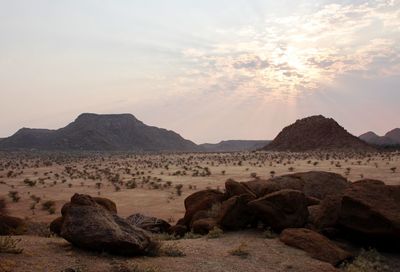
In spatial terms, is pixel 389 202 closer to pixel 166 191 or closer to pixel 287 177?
pixel 287 177

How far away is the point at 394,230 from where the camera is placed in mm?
13023

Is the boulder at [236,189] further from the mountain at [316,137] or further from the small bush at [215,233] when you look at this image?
the mountain at [316,137]

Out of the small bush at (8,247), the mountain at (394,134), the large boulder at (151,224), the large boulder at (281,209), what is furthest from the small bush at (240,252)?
the mountain at (394,134)

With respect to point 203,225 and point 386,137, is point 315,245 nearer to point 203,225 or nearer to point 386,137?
point 203,225

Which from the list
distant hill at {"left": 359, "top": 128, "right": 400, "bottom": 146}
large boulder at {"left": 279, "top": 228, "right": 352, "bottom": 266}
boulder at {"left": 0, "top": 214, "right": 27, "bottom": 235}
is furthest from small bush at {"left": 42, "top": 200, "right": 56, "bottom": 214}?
distant hill at {"left": 359, "top": 128, "right": 400, "bottom": 146}

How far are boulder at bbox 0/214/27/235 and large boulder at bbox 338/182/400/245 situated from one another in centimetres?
963

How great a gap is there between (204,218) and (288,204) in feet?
10.0

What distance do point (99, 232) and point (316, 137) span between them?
87.1 m

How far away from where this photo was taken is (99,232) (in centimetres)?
1043

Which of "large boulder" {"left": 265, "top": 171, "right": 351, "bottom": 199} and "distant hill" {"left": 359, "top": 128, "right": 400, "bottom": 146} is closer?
"large boulder" {"left": 265, "top": 171, "right": 351, "bottom": 199}

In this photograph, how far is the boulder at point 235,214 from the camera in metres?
14.4

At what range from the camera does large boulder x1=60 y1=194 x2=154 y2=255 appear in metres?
10.4

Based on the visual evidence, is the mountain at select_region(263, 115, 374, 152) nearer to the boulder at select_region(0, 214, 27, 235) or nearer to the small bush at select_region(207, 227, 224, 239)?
the small bush at select_region(207, 227, 224, 239)

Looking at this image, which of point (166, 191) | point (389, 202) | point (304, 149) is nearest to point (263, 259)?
point (389, 202)
